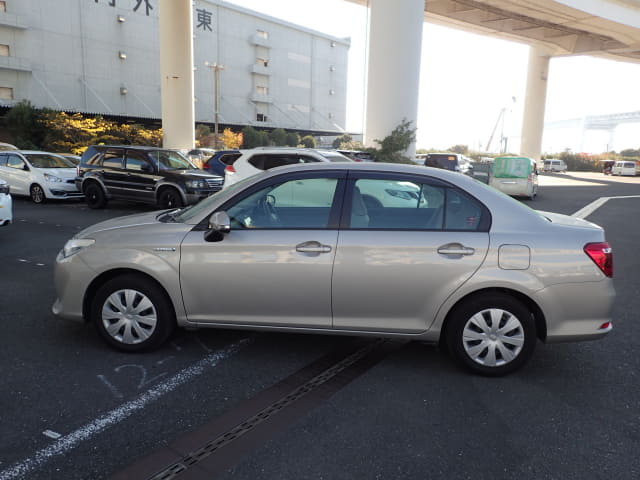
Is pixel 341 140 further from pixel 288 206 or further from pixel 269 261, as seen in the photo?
pixel 269 261

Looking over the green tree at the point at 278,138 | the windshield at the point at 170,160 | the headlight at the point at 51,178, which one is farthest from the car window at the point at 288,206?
the green tree at the point at 278,138

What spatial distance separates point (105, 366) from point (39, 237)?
6655 millimetres

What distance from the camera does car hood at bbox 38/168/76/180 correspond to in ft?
48.6

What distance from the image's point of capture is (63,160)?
15.8 metres

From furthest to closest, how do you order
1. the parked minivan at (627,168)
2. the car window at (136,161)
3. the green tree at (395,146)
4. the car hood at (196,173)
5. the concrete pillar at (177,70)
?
the parked minivan at (627,168), the concrete pillar at (177,70), the green tree at (395,146), the car window at (136,161), the car hood at (196,173)

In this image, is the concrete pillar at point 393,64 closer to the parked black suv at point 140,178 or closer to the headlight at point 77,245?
the parked black suv at point 140,178

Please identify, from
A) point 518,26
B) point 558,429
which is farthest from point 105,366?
point 518,26

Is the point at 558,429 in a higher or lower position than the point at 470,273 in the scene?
lower

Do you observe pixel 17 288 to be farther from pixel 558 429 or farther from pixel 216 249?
pixel 558 429

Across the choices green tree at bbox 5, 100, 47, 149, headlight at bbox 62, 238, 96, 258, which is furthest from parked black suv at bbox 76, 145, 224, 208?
green tree at bbox 5, 100, 47, 149

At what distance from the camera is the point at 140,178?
13.7 m

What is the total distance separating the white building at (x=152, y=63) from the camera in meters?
41.7

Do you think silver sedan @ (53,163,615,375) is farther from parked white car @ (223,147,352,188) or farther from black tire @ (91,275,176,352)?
parked white car @ (223,147,352,188)

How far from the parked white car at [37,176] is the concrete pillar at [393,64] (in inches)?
560
